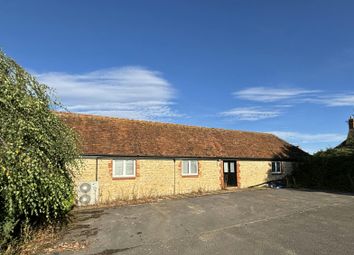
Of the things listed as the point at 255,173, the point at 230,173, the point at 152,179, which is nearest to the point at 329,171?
the point at 255,173

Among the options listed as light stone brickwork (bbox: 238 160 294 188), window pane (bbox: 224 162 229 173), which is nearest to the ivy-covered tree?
window pane (bbox: 224 162 229 173)

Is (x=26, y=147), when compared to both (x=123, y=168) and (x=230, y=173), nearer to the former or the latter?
(x=123, y=168)

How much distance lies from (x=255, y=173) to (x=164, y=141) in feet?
26.7

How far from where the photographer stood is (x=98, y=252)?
8.27 metres

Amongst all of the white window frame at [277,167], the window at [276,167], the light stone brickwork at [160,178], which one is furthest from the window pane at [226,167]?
the white window frame at [277,167]

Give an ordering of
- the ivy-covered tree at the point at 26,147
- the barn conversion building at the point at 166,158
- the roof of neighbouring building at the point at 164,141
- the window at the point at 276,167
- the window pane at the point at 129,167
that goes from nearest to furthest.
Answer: the ivy-covered tree at the point at 26,147 < the barn conversion building at the point at 166,158 < the window pane at the point at 129,167 < the roof of neighbouring building at the point at 164,141 < the window at the point at 276,167

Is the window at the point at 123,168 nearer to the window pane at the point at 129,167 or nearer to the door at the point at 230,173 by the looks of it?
the window pane at the point at 129,167

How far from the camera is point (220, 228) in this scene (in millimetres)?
10422

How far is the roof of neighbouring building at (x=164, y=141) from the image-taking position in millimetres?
19344

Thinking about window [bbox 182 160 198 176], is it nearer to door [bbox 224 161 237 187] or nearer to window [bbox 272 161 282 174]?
door [bbox 224 161 237 187]

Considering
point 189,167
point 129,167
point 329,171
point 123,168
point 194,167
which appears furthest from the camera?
point 329,171

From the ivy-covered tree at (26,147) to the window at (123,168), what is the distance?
29.7 ft

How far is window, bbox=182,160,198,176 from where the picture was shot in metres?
21.2

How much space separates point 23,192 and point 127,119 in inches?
649
